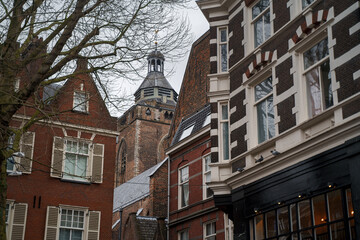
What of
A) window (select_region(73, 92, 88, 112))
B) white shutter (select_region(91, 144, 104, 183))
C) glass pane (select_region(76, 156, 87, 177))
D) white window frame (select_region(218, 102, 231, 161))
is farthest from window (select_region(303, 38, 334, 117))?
A: glass pane (select_region(76, 156, 87, 177))

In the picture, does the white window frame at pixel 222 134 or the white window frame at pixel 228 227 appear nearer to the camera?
the white window frame at pixel 222 134

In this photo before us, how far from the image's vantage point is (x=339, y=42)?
12164 millimetres

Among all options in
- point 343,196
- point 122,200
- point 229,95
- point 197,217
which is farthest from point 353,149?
point 122,200

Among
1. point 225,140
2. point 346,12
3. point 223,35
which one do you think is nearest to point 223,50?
point 223,35

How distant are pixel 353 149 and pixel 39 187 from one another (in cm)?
1700

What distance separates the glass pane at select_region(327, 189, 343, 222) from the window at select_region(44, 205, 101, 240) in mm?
15329

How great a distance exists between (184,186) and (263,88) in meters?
13.7

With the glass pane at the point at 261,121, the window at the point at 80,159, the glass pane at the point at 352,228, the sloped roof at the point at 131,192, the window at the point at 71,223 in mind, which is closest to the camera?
the glass pane at the point at 352,228

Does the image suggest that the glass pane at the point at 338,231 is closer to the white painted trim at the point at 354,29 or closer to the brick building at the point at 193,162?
the white painted trim at the point at 354,29

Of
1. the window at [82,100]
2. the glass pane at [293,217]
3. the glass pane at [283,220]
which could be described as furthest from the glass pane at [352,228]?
the window at [82,100]

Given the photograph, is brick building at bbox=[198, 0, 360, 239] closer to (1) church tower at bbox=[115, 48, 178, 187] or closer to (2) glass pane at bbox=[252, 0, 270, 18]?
(2) glass pane at bbox=[252, 0, 270, 18]

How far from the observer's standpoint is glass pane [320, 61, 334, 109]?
41.0 ft

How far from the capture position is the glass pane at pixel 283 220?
529 inches

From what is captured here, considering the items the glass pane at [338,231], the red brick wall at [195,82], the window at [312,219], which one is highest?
the red brick wall at [195,82]
